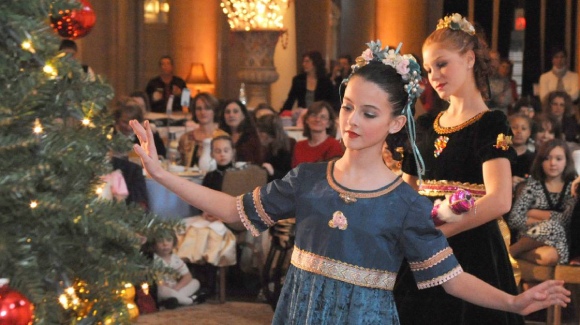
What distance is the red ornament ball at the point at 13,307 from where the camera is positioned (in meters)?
3.31

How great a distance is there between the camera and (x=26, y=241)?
3.52m

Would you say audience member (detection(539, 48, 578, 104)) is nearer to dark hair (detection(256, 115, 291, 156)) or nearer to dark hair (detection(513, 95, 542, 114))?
dark hair (detection(513, 95, 542, 114))

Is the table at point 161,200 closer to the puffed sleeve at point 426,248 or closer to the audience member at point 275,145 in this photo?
the audience member at point 275,145

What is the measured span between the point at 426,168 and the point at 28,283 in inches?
59.4

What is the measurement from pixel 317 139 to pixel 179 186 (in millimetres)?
5653

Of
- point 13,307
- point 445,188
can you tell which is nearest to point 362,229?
point 445,188

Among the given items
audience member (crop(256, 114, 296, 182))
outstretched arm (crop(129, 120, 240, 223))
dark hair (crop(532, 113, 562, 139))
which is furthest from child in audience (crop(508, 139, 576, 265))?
outstretched arm (crop(129, 120, 240, 223))

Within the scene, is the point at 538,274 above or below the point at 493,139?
below

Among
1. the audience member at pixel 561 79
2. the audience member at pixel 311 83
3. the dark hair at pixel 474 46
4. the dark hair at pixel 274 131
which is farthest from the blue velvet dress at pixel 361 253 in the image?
the audience member at pixel 561 79

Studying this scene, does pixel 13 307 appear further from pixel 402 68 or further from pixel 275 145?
pixel 275 145

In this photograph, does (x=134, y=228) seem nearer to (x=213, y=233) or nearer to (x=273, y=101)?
(x=213, y=233)

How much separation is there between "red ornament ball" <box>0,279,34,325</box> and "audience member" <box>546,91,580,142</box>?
8.58m

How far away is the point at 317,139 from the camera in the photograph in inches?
350

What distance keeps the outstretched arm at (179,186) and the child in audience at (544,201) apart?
162 inches
